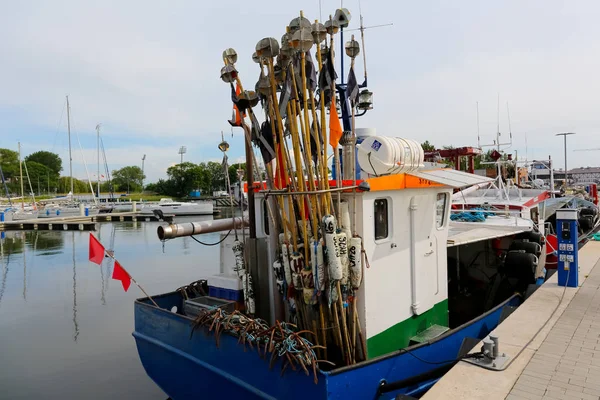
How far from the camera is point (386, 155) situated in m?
4.82

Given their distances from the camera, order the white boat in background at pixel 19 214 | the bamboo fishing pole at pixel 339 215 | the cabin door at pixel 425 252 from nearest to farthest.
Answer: the bamboo fishing pole at pixel 339 215 < the cabin door at pixel 425 252 < the white boat in background at pixel 19 214

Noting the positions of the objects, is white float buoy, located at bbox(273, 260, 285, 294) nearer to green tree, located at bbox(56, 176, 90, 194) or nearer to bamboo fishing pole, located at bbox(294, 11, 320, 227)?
bamboo fishing pole, located at bbox(294, 11, 320, 227)

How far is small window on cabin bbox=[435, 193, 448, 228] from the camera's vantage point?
565 cm

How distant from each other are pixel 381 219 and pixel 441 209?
1.47 metres

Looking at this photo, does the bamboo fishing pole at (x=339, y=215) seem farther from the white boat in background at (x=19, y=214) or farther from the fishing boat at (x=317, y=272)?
the white boat in background at (x=19, y=214)

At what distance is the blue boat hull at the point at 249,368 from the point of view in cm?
375

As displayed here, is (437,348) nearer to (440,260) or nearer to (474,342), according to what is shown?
(474,342)

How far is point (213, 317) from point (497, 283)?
6.22 m

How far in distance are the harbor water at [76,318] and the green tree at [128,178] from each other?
82.2 meters

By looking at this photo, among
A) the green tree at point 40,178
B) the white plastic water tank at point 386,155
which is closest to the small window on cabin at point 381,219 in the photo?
the white plastic water tank at point 386,155

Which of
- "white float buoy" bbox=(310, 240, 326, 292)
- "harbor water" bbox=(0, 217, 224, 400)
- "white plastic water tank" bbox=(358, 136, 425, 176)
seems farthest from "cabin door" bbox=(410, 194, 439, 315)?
"harbor water" bbox=(0, 217, 224, 400)

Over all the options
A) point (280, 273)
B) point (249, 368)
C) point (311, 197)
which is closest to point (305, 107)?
point (311, 197)

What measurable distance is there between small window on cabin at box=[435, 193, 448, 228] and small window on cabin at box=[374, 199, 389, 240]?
1.29 m

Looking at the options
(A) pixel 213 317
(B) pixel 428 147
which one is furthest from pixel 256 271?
(B) pixel 428 147
